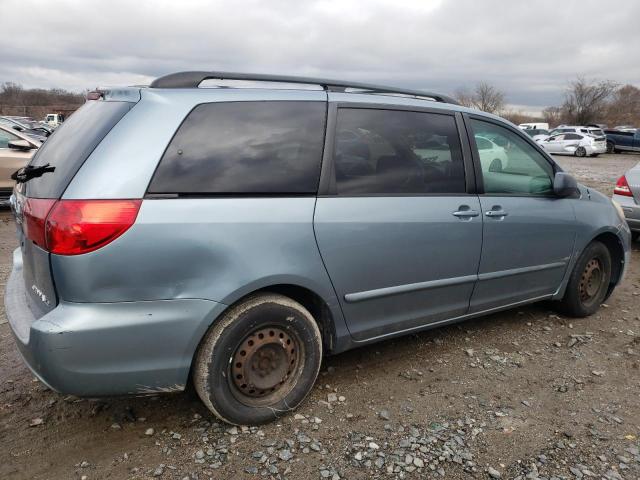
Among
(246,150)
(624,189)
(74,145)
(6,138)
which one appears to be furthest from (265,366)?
(6,138)

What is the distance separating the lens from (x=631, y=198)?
6.64 metres

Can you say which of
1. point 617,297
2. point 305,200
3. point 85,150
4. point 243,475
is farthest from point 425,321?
point 617,297

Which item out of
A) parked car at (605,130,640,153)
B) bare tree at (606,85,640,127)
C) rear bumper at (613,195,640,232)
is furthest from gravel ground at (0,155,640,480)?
bare tree at (606,85,640,127)

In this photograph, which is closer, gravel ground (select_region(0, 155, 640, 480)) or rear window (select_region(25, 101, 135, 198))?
rear window (select_region(25, 101, 135, 198))

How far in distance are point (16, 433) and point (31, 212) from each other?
117 cm

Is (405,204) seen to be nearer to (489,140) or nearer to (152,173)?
(489,140)

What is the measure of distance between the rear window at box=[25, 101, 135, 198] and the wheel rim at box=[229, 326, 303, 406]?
114cm

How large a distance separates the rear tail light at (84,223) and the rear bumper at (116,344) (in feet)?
0.85

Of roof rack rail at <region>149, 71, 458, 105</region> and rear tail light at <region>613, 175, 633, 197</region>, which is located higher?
roof rack rail at <region>149, 71, 458, 105</region>

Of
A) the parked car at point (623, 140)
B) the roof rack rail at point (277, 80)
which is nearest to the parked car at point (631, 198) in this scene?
the roof rack rail at point (277, 80)

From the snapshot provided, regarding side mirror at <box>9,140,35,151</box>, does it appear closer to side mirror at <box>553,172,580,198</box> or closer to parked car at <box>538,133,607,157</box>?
side mirror at <box>553,172,580,198</box>

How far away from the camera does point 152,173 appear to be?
7.50ft

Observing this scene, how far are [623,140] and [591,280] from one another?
105 feet

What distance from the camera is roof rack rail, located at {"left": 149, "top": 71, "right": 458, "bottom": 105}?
261 cm
